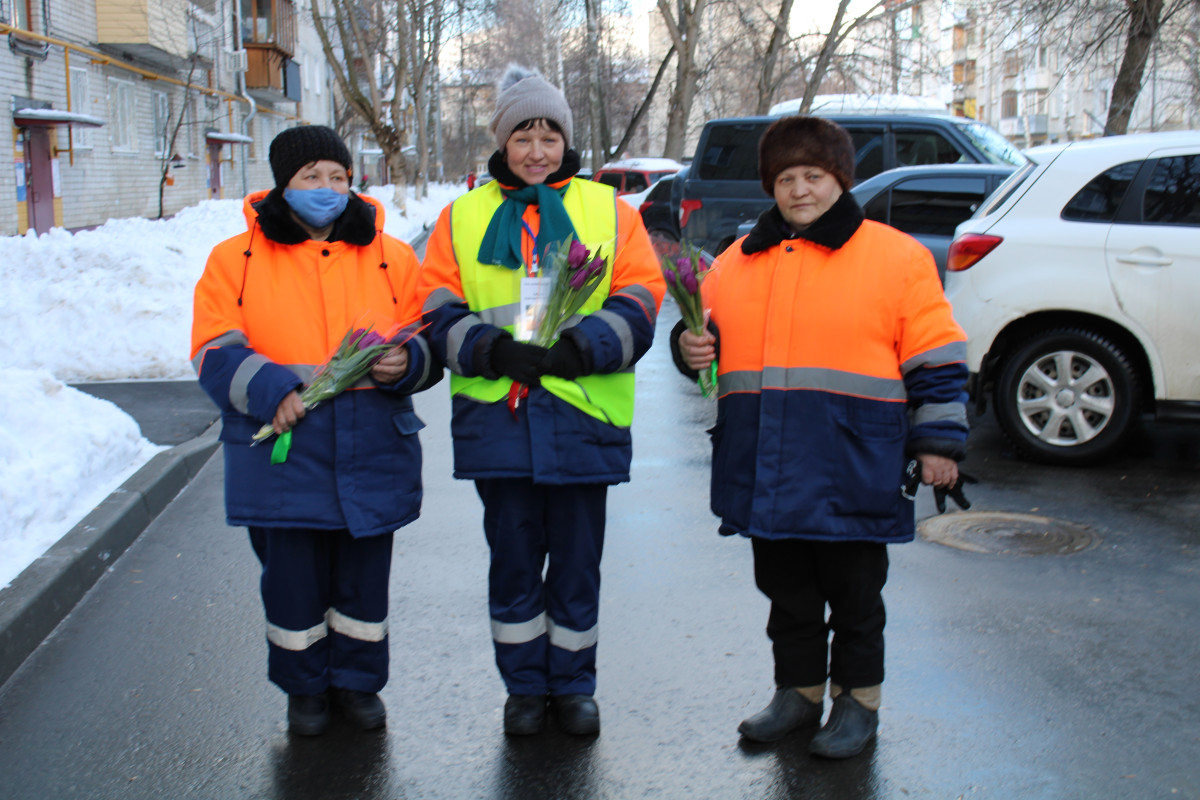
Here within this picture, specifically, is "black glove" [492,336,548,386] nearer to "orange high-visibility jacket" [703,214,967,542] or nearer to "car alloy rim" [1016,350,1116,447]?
"orange high-visibility jacket" [703,214,967,542]

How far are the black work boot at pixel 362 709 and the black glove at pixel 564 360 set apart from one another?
1158 millimetres

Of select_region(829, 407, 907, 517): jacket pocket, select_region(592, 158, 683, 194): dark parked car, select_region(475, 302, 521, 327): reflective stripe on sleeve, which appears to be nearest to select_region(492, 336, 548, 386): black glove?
select_region(475, 302, 521, 327): reflective stripe on sleeve

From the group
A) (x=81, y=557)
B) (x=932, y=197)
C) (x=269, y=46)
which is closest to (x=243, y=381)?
(x=81, y=557)

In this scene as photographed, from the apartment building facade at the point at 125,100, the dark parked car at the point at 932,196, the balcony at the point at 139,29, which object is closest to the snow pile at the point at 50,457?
the dark parked car at the point at 932,196

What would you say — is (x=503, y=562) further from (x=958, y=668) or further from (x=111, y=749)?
(x=958, y=668)

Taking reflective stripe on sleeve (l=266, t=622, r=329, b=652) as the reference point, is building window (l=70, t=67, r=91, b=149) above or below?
above

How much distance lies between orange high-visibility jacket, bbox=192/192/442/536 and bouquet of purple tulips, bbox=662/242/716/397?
29.0 inches

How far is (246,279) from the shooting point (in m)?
3.40

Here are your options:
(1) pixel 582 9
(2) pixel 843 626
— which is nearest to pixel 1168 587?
(2) pixel 843 626

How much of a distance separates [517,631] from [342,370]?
0.91 meters

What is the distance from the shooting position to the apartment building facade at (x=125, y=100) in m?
20.6

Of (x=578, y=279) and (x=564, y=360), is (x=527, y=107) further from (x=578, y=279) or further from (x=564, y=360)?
(x=564, y=360)

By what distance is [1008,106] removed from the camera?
77.5 metres

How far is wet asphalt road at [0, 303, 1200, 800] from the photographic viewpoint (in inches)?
129
